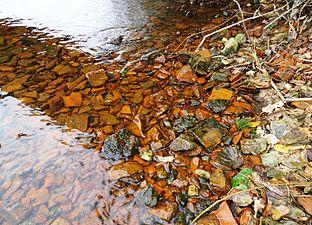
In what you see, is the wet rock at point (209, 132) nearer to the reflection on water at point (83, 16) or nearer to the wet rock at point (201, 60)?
the wet rock at point (201, 60)

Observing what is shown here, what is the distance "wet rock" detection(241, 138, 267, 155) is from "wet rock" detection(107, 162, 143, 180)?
984 millimetres

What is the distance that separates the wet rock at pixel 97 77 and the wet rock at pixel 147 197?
1740 millimetres

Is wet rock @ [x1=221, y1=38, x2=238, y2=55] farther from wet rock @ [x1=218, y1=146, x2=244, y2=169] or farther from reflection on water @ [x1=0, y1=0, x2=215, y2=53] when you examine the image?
wet rock @ [x1=218, y1=146, x2=244, y2=169]

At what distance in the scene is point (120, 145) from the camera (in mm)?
2615

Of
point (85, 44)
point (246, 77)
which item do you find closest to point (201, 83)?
point (246, 77)

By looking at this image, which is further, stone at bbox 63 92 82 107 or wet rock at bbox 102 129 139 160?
stone at bbox 63 92 82 107

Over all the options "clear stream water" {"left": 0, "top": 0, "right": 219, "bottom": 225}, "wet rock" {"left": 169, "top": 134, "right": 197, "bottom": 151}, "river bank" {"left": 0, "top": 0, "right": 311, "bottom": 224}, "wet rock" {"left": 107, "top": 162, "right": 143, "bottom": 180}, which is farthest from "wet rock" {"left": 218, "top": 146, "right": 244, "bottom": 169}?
"clear stream water" {"left": 0, "top": 0, "right": 219, "bottom": 225}

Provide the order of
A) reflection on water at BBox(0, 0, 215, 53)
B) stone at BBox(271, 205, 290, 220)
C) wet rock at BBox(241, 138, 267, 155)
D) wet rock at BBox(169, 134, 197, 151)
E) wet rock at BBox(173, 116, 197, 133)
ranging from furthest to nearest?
reflection on water at BBox(0, 0, 215, 53), wet rock at BBox(173, 116, 197, 133), wet rock at BBox(169, 134, 197, 151), wet rock at BBox(241, 138, 267, 155), stone at BBox(271, 205, 290, 220)

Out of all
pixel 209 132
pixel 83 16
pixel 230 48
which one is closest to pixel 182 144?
pixel 209 132

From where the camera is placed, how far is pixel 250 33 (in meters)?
4.39

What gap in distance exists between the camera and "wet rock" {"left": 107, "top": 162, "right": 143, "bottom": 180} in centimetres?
239

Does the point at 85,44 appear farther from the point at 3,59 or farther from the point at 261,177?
the point at 261,177

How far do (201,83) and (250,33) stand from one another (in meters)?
1.68

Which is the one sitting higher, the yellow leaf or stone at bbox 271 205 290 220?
the yellow leaf
